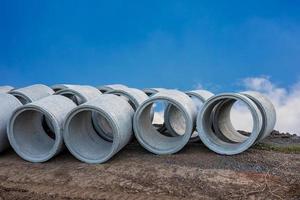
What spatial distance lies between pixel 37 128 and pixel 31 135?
269 millimetres

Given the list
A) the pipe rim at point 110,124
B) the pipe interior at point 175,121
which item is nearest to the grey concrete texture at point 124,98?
the pipe interior at point 175,121

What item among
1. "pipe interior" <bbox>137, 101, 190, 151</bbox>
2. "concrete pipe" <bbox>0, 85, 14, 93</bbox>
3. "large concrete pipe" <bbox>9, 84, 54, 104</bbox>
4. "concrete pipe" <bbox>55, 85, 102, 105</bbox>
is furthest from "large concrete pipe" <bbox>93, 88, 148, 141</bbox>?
"concrete pipe" <bbox>0, 85, 14, 93</bbox>

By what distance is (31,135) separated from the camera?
845 cm

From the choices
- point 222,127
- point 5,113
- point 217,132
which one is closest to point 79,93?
point 5,113

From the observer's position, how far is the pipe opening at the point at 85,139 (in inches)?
300

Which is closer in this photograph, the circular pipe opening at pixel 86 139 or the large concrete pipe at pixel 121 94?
the circular pipe opening at pixel 86 139

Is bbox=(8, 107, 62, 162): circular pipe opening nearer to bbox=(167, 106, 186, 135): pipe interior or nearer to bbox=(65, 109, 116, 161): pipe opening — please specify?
bbox=(65, 109, 116, 161): pipe opening

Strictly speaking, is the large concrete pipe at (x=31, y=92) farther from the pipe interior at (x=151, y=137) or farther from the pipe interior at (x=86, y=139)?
the pipe interior at (x=151, y=137)

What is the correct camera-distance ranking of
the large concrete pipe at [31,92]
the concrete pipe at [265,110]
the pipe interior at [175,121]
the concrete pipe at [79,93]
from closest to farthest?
1. the concrete pipe at [265,110]
2. the concrete pipe at [79,93]
3. the large concrete pipe at [31,92]
4. the pipe interior at [175,121]

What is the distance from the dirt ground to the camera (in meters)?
6.10

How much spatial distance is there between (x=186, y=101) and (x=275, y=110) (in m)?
2.43

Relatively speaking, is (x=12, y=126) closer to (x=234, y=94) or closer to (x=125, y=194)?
(x=125, y=194)

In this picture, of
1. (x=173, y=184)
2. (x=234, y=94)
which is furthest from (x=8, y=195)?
(x=234, y=94)

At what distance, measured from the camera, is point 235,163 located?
7324 millimetres
